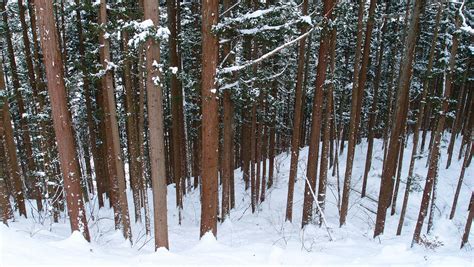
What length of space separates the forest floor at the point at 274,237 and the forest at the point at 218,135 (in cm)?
7

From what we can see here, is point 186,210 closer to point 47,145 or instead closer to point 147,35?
point 47,145

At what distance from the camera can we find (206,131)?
26.2 feet

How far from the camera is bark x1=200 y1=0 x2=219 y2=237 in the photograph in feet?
24.3

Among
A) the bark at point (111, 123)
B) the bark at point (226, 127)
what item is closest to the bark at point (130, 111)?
the bark at point (111, 123)

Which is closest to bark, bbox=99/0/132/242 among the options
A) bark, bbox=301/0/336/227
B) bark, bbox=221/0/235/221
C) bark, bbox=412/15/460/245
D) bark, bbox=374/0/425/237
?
bark, bbox=221/0/235/221

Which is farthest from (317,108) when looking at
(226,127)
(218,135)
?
(218,135)

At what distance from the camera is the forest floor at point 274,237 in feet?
22.4

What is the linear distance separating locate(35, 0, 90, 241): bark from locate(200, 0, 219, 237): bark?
3.07 m

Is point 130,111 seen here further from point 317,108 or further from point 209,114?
point 317,108

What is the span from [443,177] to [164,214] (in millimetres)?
20041

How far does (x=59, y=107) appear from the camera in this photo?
7586mm

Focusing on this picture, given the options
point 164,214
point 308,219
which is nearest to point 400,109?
point 308,219

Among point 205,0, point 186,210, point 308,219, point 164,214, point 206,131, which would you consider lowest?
point 186,210

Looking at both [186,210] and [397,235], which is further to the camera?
[186,210]
